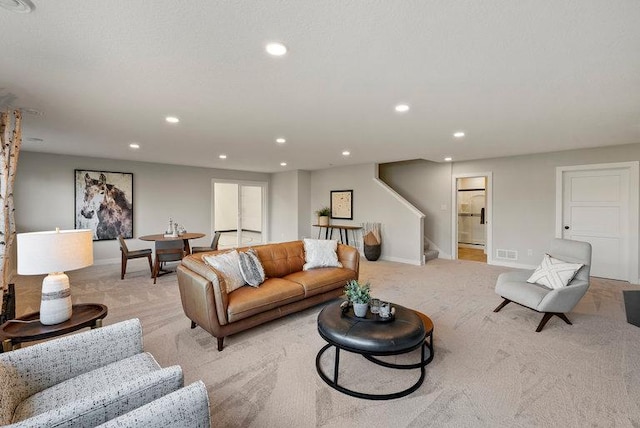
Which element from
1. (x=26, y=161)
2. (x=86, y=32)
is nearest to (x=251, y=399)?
(x=86, y=32)

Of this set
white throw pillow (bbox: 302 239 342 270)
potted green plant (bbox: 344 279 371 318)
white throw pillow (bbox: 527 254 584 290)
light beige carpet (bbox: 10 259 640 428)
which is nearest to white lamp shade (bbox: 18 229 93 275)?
light beige carpet (bbox: 10 259 640 428)

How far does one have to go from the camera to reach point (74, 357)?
5.35 ft

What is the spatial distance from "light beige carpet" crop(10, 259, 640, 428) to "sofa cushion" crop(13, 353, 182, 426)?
625mm

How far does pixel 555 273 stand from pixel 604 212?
9.89 ft

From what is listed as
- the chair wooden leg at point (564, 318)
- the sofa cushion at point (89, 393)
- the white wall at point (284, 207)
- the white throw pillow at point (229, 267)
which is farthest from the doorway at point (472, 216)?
the sofa cushion at point (89, 393)

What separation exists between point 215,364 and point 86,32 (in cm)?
250

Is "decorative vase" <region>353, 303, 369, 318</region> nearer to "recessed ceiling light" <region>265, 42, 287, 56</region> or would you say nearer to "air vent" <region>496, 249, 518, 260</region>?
"recessed ceiling light" <region>265, 42, 287, 56</region>

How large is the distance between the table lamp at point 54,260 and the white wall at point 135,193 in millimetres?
5294

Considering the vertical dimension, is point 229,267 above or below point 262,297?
above

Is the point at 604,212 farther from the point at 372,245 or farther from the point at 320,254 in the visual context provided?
the point at 320,254

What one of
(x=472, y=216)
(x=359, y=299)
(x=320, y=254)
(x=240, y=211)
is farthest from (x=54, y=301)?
(x=472, y=216)

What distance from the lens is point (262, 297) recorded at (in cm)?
296

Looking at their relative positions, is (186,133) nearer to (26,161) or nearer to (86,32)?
(86,32)

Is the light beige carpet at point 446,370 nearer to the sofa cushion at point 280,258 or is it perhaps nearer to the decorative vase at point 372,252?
the sofa cushion at point 280,258
